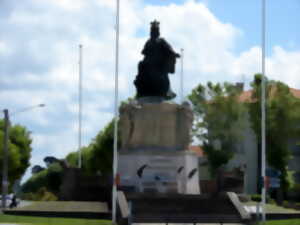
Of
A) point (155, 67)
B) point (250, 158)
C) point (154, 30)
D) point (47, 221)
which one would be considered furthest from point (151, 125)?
point (250, 158)

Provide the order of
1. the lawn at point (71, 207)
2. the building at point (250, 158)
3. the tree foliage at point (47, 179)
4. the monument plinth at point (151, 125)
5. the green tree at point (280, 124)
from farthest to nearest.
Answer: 1. the tree foliage at point (47, 179)
2. the building at point (250, 158)
3. the green tree at point (280, 124)
4. the monument plinth at point (151, 125)
5. the lawn at point (71, 207)

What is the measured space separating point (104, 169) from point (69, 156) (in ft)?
91.8

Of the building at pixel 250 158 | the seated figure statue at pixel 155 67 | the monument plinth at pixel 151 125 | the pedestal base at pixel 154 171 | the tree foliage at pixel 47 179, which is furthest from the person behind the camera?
the tree foliage at pixel 47 179

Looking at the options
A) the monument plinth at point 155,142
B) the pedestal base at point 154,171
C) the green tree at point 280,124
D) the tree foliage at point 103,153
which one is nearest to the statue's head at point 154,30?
the monument plinth at point 155,142

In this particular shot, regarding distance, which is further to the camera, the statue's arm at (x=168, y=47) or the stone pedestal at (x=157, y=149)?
the statue's arm at (x=168, y=47)

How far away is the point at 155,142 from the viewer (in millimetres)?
44750

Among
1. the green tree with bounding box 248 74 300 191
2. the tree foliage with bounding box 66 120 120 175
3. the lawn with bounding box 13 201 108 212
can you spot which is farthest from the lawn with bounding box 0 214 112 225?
the tree foliage with bounding box 66 120 120 175

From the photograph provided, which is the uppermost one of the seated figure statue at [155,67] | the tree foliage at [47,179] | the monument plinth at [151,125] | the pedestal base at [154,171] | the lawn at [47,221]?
the seated figure statue at [155,67]

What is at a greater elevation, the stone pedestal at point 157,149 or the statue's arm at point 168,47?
the statue's arm at point 168,47

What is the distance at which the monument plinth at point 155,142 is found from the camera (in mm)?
43719

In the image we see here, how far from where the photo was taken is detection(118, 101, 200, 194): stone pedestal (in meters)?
43.7

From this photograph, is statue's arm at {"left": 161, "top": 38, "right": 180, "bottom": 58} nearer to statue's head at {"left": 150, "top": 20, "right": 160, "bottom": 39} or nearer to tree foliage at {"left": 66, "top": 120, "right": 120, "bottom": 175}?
Answer: statue's head at {"left": 150, "top": 20, "right": 160, "bottom": 39}

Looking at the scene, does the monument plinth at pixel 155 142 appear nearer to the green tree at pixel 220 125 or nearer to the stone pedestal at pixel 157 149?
the stone pedestal at pixel 157 149

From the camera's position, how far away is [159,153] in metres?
44.1
